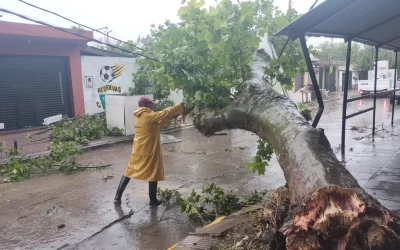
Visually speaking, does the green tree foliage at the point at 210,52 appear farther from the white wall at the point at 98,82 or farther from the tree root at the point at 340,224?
the white wall at the point at 98,82

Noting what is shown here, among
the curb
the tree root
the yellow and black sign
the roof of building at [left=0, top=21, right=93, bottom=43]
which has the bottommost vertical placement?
the curb

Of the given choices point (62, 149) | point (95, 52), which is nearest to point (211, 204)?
point (62, 149)

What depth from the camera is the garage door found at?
1188cm

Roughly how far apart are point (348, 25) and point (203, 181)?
343 cm

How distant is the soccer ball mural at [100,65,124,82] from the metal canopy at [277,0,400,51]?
10014 mm

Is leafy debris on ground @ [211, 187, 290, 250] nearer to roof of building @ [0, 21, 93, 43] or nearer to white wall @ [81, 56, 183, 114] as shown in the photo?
roof of building @ [0, 21, 93, 43]

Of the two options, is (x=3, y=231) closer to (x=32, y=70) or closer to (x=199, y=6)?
(x=199, y=6)

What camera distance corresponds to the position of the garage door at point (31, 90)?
11883mm

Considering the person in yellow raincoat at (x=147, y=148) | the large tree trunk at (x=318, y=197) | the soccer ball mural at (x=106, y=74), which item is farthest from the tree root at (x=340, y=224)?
the soccer ball mural at (x=106, y=74)

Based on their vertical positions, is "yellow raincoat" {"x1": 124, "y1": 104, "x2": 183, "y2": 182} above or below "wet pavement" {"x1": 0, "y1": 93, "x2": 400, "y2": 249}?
above

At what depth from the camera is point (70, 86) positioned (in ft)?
44.0

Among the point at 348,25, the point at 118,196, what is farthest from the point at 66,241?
the point at 348,25

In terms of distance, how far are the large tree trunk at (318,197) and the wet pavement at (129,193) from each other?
6.20 ft

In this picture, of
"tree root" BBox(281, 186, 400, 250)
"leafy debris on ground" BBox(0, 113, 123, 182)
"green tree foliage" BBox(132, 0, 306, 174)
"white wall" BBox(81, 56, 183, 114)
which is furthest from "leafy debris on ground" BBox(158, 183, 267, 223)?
"white wall" BBox(81, 56, 183, 114)
